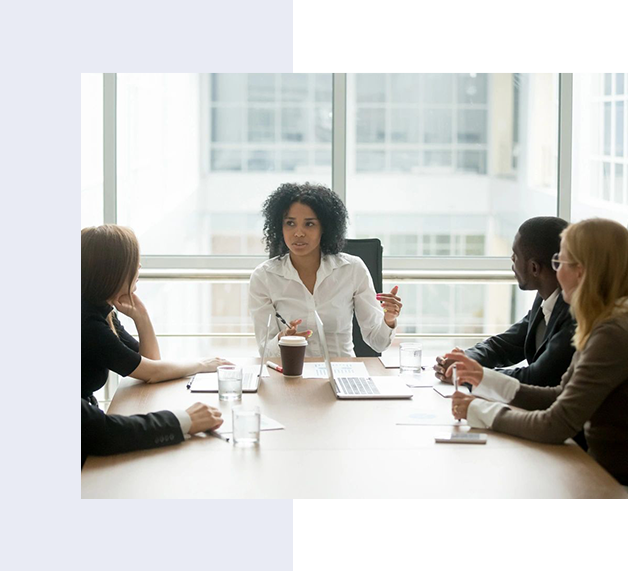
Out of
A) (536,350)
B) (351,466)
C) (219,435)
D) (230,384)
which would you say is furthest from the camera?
(536,350)

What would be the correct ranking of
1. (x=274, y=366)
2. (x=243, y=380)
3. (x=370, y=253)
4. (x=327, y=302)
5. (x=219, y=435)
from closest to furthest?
(x=219, y=435), (x=243, y=380), (x=274, y=366), (x=327, y=302), (x=370, y=253)

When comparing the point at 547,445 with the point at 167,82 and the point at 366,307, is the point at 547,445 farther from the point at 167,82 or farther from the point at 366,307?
the point at 167,82

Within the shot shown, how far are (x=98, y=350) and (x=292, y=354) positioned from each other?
1.90ft

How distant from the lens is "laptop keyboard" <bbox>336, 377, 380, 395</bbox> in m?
2.39

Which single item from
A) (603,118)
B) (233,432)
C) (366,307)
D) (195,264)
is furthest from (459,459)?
(603,118)

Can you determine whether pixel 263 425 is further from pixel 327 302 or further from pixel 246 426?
A: pixel 327 302

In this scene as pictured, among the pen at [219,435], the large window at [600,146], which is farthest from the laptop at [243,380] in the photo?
the large window at [600,146]

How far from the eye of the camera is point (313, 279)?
10.7 feet

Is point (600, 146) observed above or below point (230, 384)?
above

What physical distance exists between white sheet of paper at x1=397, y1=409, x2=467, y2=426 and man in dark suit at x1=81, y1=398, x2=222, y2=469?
19.3 inches

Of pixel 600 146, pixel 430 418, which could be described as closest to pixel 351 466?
pixel 430 418

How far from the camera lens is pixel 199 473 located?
170cm

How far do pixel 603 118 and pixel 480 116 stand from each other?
0.67 m

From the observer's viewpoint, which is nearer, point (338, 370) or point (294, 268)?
point (338, 370)
